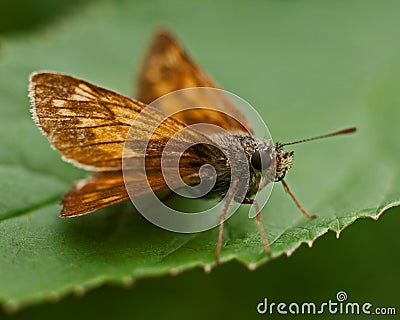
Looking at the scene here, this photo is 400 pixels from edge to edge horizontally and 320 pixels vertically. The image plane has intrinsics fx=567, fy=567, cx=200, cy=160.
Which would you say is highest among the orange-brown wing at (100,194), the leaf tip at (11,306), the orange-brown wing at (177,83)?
the orange-brown wing at (177,83)

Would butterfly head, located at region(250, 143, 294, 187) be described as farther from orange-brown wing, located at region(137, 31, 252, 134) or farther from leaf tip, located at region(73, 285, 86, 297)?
leaf tip, located at region(73, 285, 86, 297)

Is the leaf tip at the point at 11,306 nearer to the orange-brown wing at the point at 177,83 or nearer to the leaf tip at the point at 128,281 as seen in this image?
the leaf tip at the point at 128,281

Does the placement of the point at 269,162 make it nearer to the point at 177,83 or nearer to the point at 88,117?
the point at 88,117

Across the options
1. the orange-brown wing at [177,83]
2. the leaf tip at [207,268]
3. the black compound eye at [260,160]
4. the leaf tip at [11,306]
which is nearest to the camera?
the leaf tip at [11,306]

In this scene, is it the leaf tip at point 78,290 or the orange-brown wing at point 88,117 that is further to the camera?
the orange-brown wing at point 88,117

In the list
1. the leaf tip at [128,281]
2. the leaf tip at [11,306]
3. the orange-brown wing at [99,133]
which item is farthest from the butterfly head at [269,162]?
the leaf tip at [11,306]

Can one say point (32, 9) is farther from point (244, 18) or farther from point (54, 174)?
point (54, 174)
